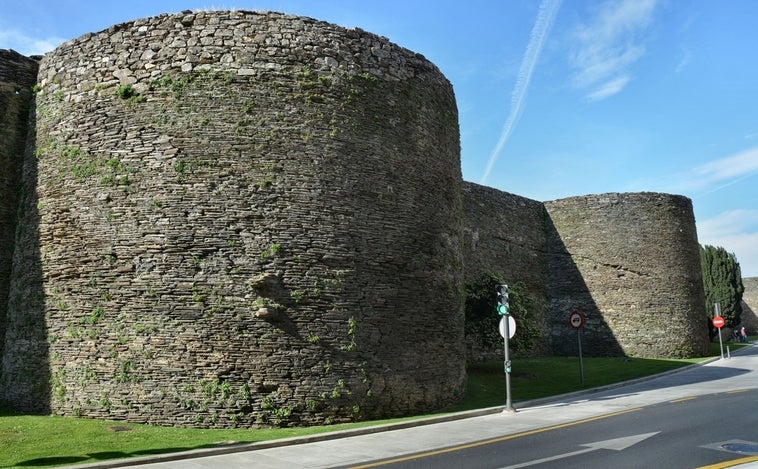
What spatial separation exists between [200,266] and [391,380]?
184 inches

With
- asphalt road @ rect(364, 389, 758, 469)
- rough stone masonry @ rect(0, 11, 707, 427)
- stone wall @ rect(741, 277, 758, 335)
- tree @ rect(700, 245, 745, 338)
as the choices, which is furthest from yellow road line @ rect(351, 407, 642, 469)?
stone wall @ rect(741, 277, 758, 335)

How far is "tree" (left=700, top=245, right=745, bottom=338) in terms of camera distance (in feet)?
134

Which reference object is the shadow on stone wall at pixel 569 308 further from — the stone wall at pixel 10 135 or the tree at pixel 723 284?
the stone wall at pixel 10 135

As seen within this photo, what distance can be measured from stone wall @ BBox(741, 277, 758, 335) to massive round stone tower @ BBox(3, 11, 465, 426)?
56.0 m

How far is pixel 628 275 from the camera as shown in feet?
93.5

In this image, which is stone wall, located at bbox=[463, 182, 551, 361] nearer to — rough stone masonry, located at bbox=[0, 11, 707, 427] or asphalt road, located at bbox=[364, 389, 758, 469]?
rough stone masonry, located at bbox=[0, 11, 707, 427]

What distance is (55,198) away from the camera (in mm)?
12727

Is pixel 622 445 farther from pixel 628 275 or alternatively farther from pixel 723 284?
pixel 723 284

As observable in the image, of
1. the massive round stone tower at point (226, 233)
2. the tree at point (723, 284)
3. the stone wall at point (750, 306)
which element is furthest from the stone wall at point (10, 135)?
the stone wall at point (750, 306)

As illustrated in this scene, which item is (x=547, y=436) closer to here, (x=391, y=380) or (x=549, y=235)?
(x=391, y=380)

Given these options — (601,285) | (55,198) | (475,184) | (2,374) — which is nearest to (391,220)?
(55,198)

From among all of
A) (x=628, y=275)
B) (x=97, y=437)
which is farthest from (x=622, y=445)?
(x=628, y=275)

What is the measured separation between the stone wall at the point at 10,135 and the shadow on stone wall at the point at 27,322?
1.50 feet

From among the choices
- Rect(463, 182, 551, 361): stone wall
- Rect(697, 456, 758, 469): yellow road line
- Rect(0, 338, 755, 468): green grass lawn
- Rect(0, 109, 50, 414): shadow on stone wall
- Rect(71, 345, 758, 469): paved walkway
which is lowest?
Rect(71, 345, 758, 469): paved walkway
